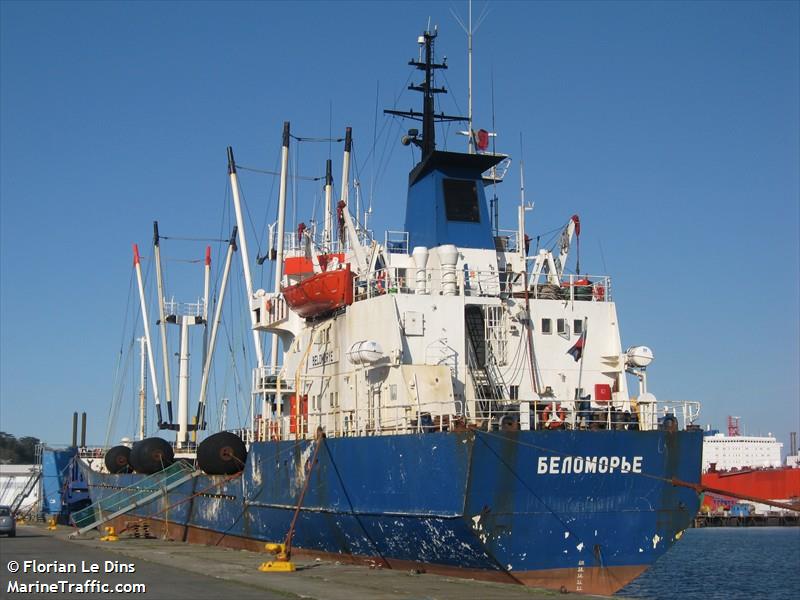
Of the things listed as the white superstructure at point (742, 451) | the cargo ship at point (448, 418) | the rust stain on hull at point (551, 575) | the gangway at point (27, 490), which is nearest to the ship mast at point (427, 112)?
the cargo ship at point (448, 418)

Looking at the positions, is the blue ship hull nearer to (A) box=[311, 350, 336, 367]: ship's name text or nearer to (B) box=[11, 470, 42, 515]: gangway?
(A) box=[311, 350, 336, 367]: ship's name text

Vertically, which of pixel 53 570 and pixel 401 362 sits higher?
pixel 401 362

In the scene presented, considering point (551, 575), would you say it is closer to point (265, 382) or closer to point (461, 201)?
point (461, 201)

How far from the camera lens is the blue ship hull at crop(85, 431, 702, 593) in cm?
1627

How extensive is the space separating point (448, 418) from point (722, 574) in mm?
17676

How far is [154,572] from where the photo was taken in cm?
1786

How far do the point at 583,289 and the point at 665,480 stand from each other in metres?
5.15

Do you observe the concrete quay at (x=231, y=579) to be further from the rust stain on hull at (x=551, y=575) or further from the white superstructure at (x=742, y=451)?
the white superstructure at (x=742, y=451)

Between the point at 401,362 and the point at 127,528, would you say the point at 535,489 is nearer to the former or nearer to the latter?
the point at 401,362

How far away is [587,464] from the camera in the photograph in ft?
55.0

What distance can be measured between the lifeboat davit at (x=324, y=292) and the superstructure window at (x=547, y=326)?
4.07m

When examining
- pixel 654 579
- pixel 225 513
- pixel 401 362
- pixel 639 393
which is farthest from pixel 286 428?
pixel 654 579

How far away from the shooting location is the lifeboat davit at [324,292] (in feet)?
70.7

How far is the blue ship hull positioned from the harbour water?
264 cm
